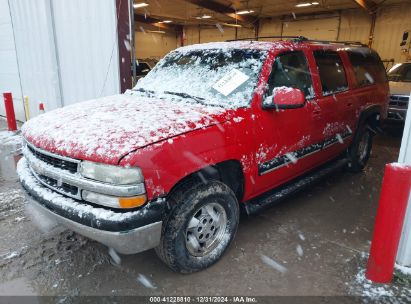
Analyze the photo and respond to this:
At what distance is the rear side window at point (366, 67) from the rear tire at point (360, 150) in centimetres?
75

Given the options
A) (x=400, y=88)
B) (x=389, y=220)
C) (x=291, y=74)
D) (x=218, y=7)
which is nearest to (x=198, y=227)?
(x=389, y=220)

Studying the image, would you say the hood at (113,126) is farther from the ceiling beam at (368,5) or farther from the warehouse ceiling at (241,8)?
the ceiling beam at (368,5)

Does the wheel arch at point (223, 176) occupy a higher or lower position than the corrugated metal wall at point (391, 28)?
lower

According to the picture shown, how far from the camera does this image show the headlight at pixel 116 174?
92.0 inches

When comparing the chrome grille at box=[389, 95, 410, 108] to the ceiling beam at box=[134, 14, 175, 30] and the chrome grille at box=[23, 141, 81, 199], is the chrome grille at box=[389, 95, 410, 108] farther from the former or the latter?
the ceiling beam at box=[134, 14, 175, 30]

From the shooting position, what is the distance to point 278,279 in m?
2.95

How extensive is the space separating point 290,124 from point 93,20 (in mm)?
4633

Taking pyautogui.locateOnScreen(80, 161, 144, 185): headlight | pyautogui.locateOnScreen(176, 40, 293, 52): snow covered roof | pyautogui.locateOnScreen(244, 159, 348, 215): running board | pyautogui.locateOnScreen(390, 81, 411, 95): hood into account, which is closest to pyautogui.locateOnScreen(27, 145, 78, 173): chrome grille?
pyautogui.locateOnScreen(80, 161, 144, 185): headlight

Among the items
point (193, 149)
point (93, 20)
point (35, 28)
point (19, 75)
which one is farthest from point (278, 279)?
point (19, 75)

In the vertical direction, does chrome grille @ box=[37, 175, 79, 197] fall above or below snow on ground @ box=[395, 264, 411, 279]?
above

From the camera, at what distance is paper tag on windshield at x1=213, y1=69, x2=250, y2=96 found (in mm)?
3383

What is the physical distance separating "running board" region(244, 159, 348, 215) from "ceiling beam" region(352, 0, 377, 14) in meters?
13.9

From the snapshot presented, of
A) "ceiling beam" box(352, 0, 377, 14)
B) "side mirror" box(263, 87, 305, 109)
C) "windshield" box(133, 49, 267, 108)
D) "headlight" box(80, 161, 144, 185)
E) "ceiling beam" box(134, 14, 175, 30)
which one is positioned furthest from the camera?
"ceiling beam" box(134, 14, 175, 30)

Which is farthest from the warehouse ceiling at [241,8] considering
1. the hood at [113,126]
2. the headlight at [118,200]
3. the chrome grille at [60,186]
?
the headlight at [118,200]
